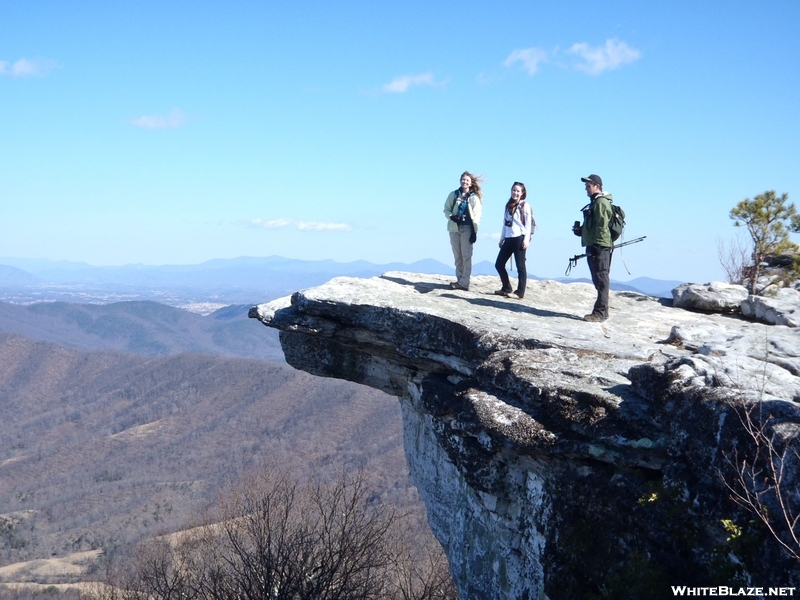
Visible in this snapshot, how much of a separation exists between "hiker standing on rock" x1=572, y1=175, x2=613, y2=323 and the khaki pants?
2883 millimetres

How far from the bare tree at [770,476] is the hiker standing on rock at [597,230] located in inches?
217

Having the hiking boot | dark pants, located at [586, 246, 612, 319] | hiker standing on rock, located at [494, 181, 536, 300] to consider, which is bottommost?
the hiking boot

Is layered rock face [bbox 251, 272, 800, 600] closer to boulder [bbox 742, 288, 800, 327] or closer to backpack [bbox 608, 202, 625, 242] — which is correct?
boulder [bbox 742, 288, 800, 327]

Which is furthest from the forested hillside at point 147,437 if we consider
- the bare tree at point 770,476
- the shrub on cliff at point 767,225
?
the bare tree at point 770,476

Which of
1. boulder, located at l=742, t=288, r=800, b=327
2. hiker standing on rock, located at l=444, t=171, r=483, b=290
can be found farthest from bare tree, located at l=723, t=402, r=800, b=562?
hiker standing on rock, located at l=444, t=171, r=483, b=290

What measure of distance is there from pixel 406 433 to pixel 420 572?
48.9 ft

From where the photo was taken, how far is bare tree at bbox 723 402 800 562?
5.85 metres

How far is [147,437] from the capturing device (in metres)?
130

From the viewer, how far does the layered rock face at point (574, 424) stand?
6.83m

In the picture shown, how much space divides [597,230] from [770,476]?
245 inches

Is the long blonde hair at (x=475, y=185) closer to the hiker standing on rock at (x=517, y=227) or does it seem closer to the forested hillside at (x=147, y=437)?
the hiker standing on rock at (x=517, y=227)

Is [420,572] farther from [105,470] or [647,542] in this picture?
[105,470]

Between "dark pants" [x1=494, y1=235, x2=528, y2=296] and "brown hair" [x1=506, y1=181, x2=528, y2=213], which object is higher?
"brown hair" [x1=506, y1=181, x2=528, y2=213]

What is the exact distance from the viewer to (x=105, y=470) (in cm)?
10881
